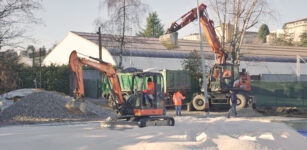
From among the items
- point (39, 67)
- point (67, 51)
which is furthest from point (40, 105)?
point (67, 51)

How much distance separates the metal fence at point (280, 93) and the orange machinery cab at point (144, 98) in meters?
15.0

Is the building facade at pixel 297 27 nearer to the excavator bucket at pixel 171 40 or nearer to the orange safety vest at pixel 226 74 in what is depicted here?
the orange safety vest at pixel 226 74

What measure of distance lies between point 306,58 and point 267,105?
32102mm

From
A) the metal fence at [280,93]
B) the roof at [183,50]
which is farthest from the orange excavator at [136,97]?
the metal fence at [280,93]

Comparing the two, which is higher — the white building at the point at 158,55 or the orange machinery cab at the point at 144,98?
the white building at the point at 158,55

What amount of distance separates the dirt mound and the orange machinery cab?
703 cm

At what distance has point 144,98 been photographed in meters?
13.5

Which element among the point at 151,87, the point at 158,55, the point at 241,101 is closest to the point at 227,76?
the point at 241,101

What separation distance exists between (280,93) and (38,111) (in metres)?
17.7

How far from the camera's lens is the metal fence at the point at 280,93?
25781 mm

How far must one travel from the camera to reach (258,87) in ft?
88.1

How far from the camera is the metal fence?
84.6ft

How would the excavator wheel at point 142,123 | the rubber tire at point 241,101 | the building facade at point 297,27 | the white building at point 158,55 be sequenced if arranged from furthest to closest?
the building facade at point 297,27 < the white building at point 158,55 < the rubber tire at point 241,101 < the excavator wheel at point 142,123

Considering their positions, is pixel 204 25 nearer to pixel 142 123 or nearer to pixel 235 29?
pixel 235 29
